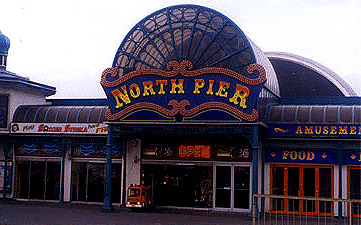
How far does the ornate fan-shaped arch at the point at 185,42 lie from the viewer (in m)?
24.9

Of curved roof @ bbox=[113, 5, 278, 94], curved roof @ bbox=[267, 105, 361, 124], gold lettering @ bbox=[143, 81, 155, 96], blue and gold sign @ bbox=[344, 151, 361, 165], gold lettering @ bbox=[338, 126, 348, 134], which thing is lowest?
blue and gold sign @ bbox=[344, 151, 361, 165]

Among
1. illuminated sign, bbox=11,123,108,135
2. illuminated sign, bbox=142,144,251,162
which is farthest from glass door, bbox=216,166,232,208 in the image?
illuminated sign, bbox=11,123,108,135

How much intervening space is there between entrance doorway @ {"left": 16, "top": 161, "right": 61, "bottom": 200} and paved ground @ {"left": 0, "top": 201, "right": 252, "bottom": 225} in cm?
185

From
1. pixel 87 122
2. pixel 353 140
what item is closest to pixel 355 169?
pixel 353 140

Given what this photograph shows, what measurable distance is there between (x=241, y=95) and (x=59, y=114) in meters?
11.6

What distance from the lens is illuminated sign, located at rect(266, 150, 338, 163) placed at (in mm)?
25188

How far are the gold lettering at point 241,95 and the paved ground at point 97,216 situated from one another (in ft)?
17.5

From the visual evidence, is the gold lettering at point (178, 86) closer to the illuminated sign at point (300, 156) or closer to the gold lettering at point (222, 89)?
the gold lettering at point (222, 89)

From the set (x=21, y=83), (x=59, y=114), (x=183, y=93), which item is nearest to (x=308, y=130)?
(x=183, y=93)

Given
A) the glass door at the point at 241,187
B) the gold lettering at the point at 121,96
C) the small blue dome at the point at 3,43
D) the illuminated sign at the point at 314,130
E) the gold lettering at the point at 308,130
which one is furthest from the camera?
the small blue dome at the point at 3,43

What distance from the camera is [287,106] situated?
87.7ft

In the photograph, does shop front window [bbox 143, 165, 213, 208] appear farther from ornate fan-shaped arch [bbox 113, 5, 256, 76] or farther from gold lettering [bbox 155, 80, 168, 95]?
ornate fan-shaped arch [bbox 113, 5, 256, 76]

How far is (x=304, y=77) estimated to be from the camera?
1529 inches

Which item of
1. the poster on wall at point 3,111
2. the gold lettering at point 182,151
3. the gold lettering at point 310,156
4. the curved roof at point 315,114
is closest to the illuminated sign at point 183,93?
the curved roof at point 315,114
